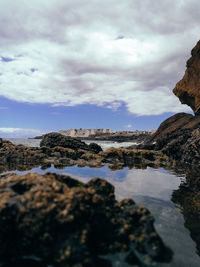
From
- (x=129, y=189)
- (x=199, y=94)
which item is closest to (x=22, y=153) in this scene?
(x=129, y=189)

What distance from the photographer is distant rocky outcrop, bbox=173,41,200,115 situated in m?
29.3

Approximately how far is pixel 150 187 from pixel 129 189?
89 cm

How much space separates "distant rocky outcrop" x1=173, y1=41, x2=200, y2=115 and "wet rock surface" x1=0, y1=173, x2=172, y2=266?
29921 millimetres

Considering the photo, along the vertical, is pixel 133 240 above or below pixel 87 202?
below

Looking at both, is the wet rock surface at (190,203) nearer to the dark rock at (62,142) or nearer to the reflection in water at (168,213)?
the reflection in water at (168,213)

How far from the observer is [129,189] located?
20.6 feet

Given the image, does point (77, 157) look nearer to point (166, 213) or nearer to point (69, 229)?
point (166, 213)

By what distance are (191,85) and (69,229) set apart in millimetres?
32858

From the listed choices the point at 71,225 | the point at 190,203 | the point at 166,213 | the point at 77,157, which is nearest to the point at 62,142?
the point at 77,157

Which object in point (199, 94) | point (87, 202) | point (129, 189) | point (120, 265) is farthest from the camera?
point (199, 94)

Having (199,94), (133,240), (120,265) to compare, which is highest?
(199,94)

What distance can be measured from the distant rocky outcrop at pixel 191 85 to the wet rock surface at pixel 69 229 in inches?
1178

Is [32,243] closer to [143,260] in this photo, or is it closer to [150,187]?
[143,260]

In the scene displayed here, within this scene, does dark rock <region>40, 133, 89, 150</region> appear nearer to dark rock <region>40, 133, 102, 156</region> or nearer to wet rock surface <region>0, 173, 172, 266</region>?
dark rock <region>40, 133, 102, 156</region>
